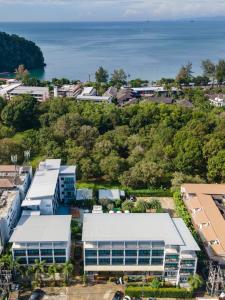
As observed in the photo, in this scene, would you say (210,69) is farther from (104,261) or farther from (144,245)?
(104,261)

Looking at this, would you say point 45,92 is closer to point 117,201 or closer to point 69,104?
point 69,104

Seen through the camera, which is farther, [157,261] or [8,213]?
[8,213]

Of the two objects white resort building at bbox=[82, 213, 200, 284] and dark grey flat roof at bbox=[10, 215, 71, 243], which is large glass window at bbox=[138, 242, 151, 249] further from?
dark grey flat roof at bbox=[10, 215, 71, 243]

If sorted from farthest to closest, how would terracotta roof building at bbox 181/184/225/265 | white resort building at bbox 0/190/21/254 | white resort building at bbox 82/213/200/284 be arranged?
terracotta roof building at bbox 181/184/225/265, white resort building at bbox 0/190/21/254, white resort building at bbox 82/213/200/284

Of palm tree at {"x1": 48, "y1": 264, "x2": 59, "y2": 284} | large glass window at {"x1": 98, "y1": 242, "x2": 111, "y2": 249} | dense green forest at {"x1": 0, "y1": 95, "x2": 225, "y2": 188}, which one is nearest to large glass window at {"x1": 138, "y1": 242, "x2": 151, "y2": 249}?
large glass window at {"x1": 98, "y1": 242, "x2": 111, "y2": 249}

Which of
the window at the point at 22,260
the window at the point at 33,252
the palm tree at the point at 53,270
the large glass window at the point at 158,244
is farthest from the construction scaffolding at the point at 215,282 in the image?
the window at the point at 22,260

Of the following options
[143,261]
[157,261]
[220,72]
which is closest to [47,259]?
[143,261]

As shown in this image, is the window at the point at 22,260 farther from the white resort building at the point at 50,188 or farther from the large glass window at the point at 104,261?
the large glass window at the point at 104,261
